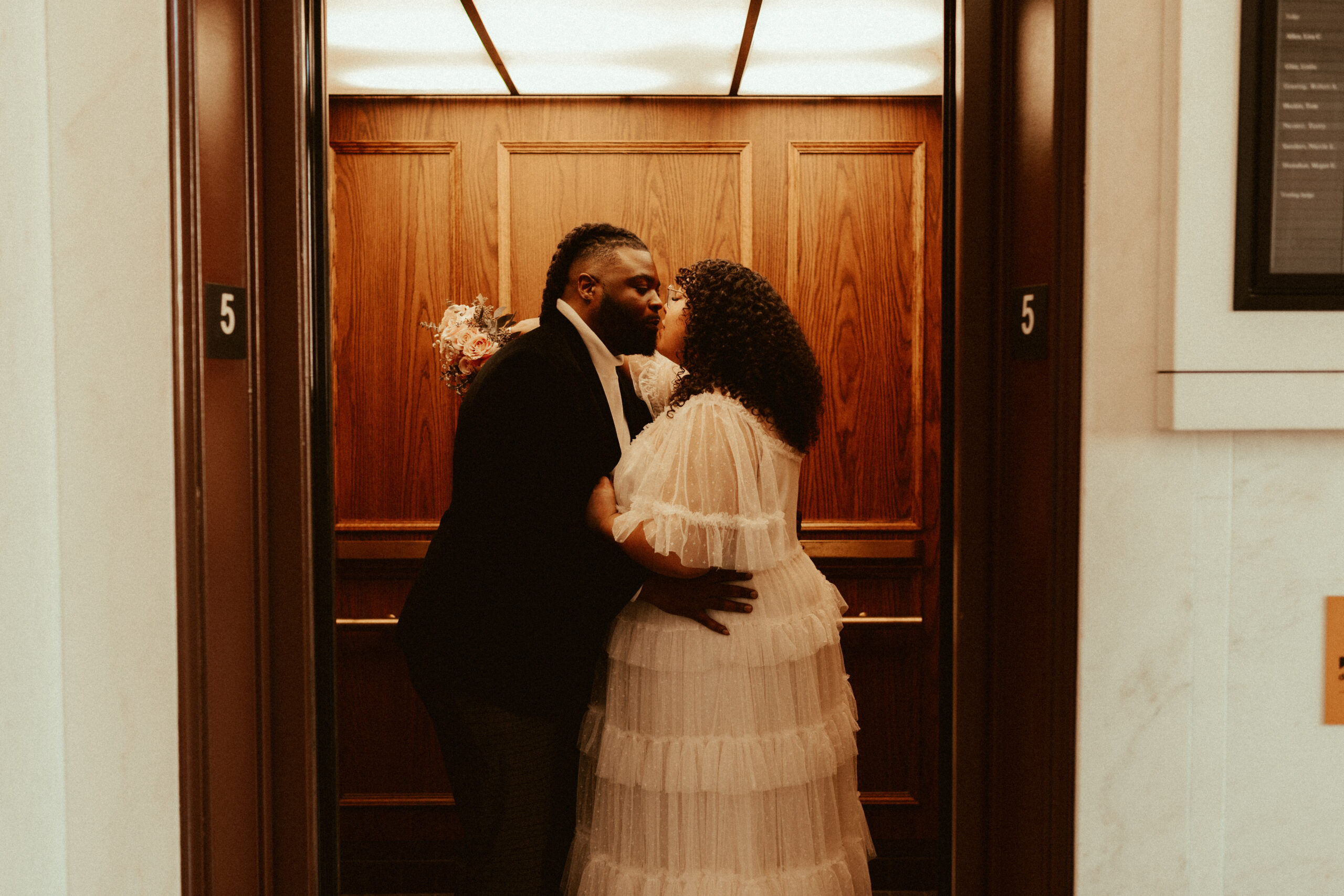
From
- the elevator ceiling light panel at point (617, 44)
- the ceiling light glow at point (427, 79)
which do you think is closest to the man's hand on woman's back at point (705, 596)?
the elevator ceiling light panel at point (617, 44)

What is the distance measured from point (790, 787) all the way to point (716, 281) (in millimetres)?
1085

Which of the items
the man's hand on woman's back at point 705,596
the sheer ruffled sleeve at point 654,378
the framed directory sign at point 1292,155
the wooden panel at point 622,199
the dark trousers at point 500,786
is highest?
the wooden panel at point 622,199

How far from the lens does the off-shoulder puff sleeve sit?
1.84 meters

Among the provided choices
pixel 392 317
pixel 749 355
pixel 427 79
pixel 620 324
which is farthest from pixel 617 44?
pixel 392 317

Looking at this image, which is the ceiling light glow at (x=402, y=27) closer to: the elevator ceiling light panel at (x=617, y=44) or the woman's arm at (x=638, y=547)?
the elevator ceiling light panel at (x=617, y=44)

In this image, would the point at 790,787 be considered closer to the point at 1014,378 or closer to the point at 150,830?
the point at 1014,378

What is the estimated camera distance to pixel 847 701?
216 centimetres

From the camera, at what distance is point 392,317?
278cm

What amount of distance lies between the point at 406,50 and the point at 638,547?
146 cm

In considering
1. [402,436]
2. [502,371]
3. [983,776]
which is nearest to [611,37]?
[502,371]

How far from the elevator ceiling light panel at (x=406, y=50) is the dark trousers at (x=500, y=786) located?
142cm

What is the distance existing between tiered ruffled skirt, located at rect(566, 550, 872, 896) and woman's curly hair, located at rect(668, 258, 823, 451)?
36 cm

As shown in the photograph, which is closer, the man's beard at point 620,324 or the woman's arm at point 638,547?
the woman's arm at point 638,547

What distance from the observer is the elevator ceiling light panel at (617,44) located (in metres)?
2.06
